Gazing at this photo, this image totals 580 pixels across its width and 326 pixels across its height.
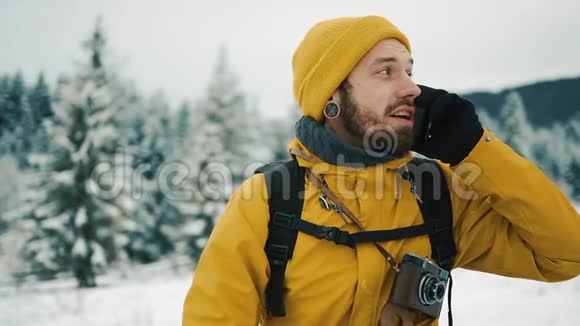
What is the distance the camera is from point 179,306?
9.00 meters

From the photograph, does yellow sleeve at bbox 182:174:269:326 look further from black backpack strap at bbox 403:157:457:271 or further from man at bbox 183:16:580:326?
black backpack strap at bbox 403:157:457:271

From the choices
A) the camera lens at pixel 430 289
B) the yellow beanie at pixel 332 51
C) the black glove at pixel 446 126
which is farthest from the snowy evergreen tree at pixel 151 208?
the black glove at pixel 446 126

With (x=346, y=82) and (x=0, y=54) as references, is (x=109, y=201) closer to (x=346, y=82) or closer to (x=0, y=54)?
(x=346, y=82)

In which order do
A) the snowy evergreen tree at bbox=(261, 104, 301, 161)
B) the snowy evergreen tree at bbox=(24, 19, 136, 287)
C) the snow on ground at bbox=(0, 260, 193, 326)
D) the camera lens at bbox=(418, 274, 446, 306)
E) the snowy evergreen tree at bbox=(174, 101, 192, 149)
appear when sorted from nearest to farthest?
1. the camera lens at bbox=(418, 274, 446, 306)
2. the snow on ground at bbox=(0, 260, 193, 326)
3. the snowy evergreen tree at bbox=(24, 19, 136, 287)
4. the snowy evergreen tree at bbox=(261, 104, 301, 161)
5. the snowy evergreen tree at bbox=(174, 101, 192, 149)

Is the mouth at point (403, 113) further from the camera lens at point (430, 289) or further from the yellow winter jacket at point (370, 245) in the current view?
the camera lens at point (430, 289)

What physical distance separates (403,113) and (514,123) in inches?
1323

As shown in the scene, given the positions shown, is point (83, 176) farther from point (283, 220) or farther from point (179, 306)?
point (283, 220)

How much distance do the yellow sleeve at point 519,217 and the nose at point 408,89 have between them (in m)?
0.38

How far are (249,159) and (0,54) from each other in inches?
1237

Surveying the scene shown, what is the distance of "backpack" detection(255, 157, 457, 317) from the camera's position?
6.91 ft

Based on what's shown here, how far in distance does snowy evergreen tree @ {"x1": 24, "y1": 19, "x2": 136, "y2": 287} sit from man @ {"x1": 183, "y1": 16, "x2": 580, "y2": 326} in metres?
21.1

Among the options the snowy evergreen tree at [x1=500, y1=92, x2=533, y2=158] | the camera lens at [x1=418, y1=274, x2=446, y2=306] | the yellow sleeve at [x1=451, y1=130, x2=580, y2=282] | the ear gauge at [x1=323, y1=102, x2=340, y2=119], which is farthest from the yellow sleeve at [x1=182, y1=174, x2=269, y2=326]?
the snowy evergreen tree at [x1=500, y1=92, x2=533, y2=158]

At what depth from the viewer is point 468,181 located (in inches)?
81.0

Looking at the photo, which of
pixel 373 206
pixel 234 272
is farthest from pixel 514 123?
pixel 234 272
